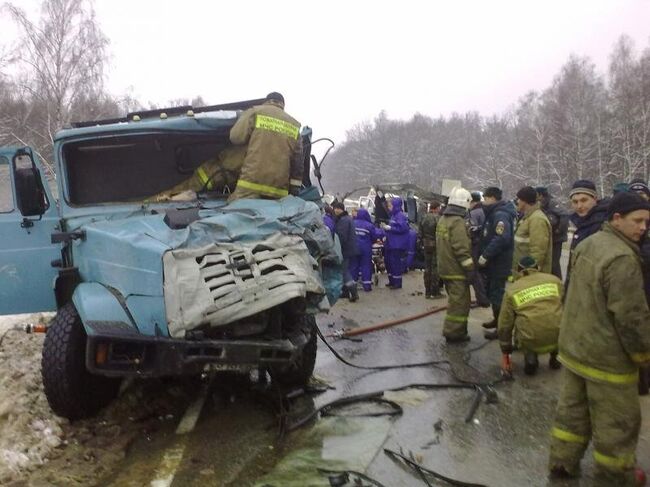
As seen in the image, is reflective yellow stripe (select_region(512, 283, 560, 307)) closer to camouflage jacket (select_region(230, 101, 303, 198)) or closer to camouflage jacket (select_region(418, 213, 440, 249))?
camouflage jacket (select_region(230, 101, 303, 198))

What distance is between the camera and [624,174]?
129 feet

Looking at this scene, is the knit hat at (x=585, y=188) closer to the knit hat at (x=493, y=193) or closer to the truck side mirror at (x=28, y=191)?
the knit hat at (x=493, y=193)

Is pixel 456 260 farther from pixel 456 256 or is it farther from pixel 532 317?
pixel 532 317

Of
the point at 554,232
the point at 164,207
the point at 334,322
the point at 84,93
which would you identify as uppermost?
the point at 84,93

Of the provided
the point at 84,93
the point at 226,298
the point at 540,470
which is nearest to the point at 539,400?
the point at 540,470

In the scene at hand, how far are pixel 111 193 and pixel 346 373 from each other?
2.87 metres

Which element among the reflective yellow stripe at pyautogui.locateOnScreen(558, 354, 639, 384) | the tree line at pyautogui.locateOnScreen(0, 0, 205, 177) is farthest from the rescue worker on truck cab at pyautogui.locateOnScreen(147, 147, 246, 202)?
the tree line at pyautogui.locateOnScreen(0, 0, 205, 177)

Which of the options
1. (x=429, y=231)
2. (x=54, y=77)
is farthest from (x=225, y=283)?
(x=54, y=77)

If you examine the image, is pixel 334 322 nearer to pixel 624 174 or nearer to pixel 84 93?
pixel 84 93

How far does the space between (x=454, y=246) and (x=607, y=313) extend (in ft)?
11.1

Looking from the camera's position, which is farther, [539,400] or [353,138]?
[353,138]

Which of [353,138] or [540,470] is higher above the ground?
[353,138]

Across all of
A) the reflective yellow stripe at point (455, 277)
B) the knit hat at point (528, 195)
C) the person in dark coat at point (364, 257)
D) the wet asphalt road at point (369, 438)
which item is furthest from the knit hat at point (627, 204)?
the person in dark coat at point (364, 257)

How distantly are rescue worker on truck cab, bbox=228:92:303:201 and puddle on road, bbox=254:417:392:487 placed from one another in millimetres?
2086
